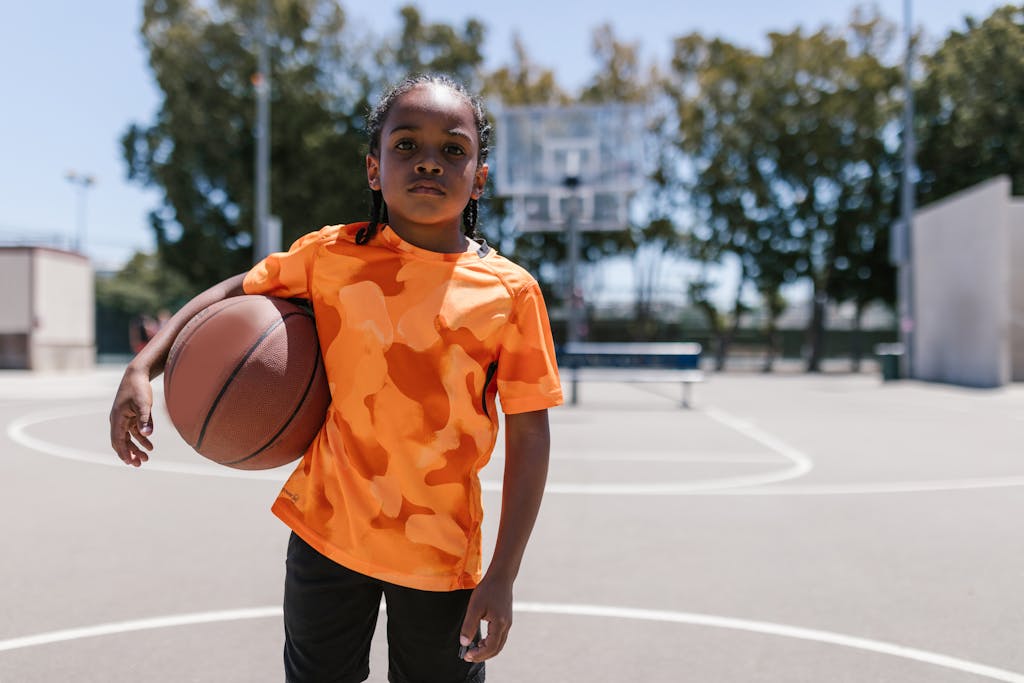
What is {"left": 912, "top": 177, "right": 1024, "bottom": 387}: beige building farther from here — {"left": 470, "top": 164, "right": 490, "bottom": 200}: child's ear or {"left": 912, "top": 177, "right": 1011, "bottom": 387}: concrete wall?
{"left": 470, "top": 164, "right": 490, "bottom": 200}: child's ear

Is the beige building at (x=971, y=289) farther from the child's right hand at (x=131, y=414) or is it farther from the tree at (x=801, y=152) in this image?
the child's right hand at (x=131, y=414)

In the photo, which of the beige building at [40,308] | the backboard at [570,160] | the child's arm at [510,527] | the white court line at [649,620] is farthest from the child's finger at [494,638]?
the beige building at [40,308]

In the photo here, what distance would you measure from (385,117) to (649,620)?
2.67 m

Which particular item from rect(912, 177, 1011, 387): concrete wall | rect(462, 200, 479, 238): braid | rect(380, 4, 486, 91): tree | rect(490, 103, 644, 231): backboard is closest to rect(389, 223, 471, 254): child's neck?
rect(462, 200, 479, 238): braid

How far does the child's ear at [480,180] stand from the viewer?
2205 millimetres

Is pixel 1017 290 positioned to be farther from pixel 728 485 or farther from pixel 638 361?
pixel 728 485

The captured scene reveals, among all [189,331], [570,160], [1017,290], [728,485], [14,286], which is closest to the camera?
[189,331]

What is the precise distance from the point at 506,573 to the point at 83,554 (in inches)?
158

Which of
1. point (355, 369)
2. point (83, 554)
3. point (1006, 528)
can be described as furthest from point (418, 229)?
point (1006, 528)

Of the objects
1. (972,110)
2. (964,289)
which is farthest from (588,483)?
(972,110)

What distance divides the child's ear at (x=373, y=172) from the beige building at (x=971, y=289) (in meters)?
19.9

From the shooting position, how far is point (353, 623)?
2021mm

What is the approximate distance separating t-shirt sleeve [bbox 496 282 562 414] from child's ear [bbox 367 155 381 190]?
0.44 metres

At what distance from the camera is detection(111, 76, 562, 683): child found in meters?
1.97
